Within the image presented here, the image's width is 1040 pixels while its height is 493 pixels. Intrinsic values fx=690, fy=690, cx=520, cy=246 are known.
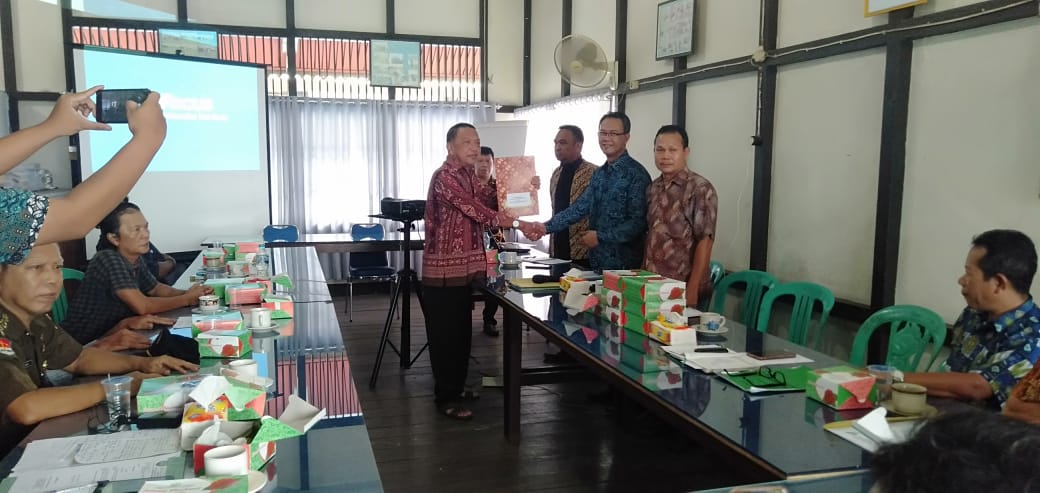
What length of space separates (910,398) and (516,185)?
2431 mm

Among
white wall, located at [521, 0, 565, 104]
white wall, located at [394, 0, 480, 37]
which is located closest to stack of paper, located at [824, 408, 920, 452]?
white wall, located at [521, 0, 565, 104]

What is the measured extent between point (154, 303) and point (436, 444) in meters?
1.43

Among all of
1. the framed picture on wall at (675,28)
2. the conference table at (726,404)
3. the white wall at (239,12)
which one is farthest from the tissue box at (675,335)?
the white wall at (239,12)

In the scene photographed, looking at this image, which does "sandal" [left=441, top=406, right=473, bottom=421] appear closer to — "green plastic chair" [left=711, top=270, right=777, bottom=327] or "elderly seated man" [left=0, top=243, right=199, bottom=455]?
"green plastic chair" [left=711, top=270, right=777, bottom=327]

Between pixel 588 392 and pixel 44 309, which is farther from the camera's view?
pixel 588 392

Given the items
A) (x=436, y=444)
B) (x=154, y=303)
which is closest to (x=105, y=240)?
(x=154, y=303)

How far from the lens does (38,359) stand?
6.07 ft

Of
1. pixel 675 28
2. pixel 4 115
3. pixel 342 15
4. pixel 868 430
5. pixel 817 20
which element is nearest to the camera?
pixel 868 430

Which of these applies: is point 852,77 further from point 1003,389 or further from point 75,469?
point 75,469

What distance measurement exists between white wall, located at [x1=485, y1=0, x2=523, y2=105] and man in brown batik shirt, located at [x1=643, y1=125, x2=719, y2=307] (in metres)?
4.53

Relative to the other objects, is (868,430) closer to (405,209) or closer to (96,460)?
(96,460)

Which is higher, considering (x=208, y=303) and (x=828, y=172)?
(x=828, y=172)

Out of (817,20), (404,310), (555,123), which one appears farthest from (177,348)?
(555,123)

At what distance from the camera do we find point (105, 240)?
3.01 metres
